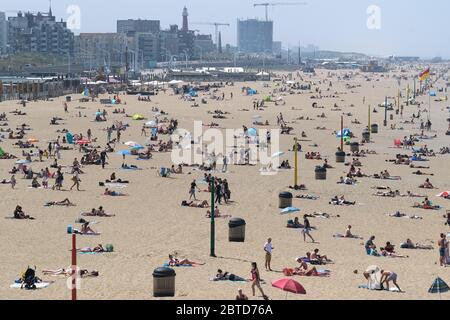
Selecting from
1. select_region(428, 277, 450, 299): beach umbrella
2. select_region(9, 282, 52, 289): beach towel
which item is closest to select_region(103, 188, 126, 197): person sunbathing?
select_region(9, 282, 52, 289): beach towel

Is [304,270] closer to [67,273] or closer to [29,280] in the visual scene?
[67,273]

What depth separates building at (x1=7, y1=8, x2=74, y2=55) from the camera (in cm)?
17362

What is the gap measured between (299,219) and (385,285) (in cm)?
742

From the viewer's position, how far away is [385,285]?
1500 centimetres

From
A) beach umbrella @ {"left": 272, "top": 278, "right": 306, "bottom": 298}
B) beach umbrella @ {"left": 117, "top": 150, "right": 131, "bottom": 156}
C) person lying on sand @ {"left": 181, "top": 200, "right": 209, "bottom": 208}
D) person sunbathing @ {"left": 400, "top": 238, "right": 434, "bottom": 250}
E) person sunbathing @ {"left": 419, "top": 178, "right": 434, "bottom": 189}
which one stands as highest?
beach umbrella @ {"left": 117, "top": 150, "right": 131, "bottom": 156}

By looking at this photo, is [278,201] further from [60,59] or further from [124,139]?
[60,59]

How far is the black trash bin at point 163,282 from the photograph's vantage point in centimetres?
1384

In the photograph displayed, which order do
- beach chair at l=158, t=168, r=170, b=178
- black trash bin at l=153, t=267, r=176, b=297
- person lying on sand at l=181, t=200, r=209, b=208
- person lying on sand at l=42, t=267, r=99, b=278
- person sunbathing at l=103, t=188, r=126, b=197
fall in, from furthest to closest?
beach chair at l=158, t=168, r=170, b=178, person sunbathing at l=103, t=188, r=126, b=197, person lying on sand at l=181, t=200, r=209, b=208, person lying on sand at l=42, t=267, r=99, b=278, black trash bin at l=153, t=267, r=176, b=297

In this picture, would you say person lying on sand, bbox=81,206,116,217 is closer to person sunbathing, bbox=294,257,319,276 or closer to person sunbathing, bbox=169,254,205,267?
person sunbathing, bbox=169,254,205,267

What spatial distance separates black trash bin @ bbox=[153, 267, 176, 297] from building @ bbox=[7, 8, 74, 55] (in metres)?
164

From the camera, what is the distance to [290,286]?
557 inches

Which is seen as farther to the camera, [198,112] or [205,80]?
[205,80]

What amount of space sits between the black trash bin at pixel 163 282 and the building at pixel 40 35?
164404 mm
